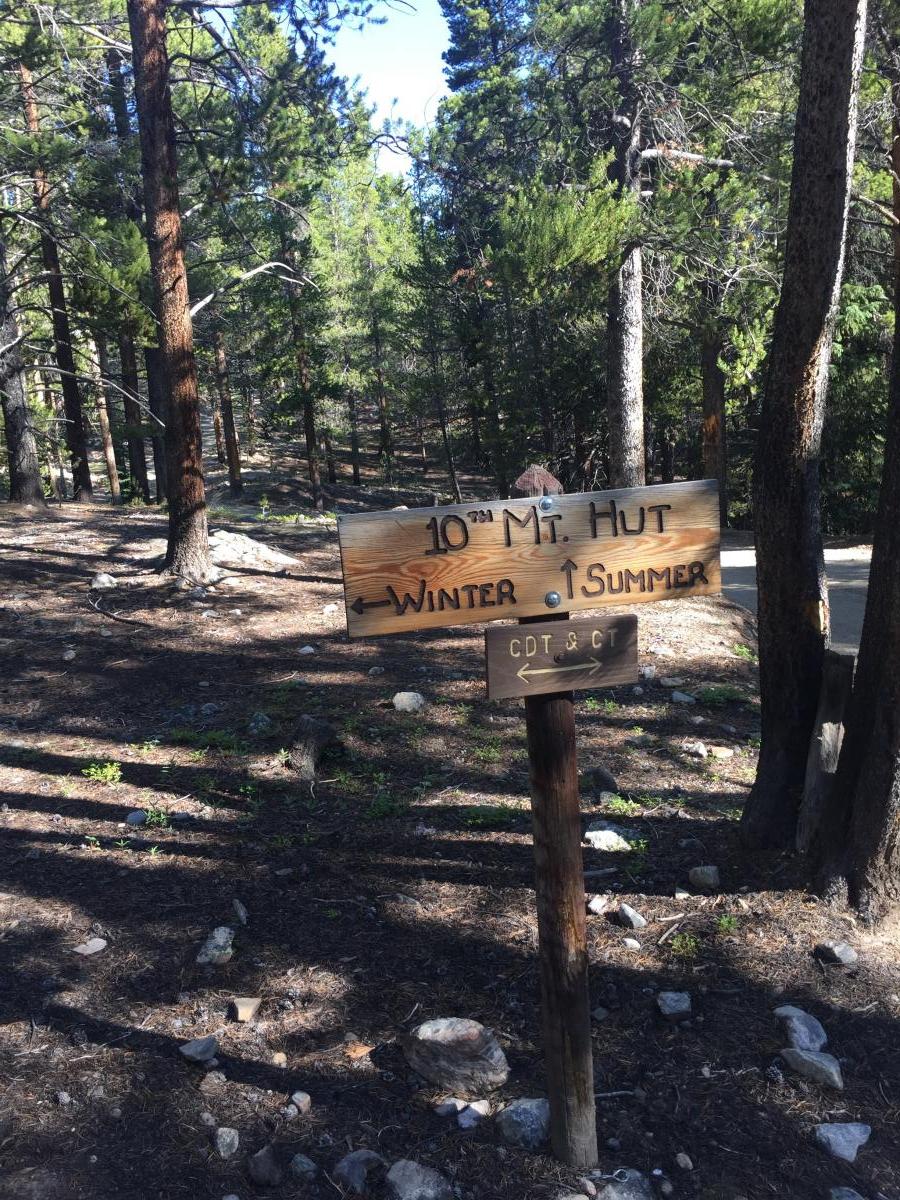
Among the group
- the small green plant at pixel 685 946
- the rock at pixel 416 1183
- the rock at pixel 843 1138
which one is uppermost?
the small green plant at pixel 685 946

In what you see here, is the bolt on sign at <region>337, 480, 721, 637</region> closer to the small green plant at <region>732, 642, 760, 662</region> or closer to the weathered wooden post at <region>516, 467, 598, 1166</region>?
the weathered wooden post at <region>516, 467, 598, 1166</region>

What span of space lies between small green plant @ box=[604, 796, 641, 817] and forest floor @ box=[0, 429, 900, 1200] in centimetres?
2

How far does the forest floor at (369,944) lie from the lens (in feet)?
9.75

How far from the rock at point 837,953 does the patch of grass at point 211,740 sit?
3.80 metres

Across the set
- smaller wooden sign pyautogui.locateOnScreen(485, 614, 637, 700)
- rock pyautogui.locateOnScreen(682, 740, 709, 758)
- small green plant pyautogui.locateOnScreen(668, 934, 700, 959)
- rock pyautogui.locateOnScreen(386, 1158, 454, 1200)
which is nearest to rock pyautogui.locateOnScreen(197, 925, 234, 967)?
rock pyautogui.locateOnScreen(386, 1158, 454, 1200)

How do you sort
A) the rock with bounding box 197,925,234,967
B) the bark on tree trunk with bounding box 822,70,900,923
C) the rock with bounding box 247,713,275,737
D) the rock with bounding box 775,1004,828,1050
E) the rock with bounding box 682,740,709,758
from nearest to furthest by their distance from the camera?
the rock with bounding box 775,1004,828,1050 < the bark on tree trunk with bounding box 822,70,900,923 < the rock with bounding box 197,925,234,967 < the rock with bounding box 682,740,709,758 < the rock with bounding box 247,713,275,737

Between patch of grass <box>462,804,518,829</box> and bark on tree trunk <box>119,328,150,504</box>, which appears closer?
patch of grass <box>462,804,518,829</box>

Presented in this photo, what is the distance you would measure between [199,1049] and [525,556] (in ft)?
Answer: 7.22

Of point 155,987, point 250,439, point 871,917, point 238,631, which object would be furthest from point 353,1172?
point 250,439

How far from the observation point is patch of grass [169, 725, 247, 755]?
20.4ft

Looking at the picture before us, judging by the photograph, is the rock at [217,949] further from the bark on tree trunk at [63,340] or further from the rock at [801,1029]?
the bark on tree trunk at [63,340]

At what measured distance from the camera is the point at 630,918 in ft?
13.5

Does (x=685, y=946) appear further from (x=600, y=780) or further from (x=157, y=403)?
(x=157, y=403)

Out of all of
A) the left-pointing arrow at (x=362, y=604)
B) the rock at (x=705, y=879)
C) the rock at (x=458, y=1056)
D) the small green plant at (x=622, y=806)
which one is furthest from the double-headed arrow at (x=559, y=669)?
the small green plant at (x=622, y=806)
